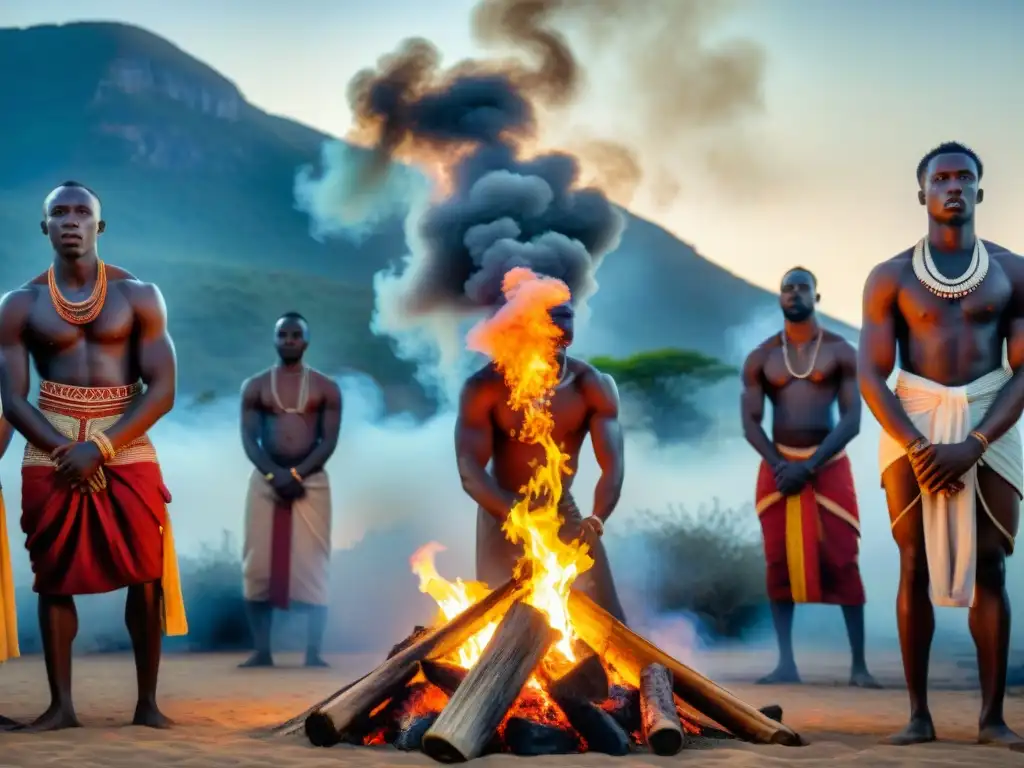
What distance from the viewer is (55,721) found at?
4.90 meters

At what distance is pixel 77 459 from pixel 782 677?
4.47 meters

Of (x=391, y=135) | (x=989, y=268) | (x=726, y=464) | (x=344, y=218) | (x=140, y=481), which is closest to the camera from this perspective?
(x=989, y=268)

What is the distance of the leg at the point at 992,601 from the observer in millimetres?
4625

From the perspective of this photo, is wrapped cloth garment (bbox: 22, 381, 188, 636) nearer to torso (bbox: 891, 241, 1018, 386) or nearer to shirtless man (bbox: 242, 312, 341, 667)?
torso (bbox: 891, 241, 1018, 386)

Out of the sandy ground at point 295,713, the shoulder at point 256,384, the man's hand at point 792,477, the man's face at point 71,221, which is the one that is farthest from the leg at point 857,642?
the man's face at point 71,221

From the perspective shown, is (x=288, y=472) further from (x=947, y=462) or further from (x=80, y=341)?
(x=947, y=462)

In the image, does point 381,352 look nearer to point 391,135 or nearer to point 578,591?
point 391,135

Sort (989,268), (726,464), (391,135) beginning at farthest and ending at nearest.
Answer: (391,135) < (726,464) < (989,268)

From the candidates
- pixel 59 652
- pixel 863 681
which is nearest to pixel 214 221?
pixel 863 681

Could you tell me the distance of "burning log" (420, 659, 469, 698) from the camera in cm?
464

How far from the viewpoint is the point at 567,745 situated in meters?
4.40

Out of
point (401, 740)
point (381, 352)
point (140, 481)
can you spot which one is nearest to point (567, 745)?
point (401, 740)

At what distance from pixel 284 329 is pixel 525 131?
22.9 ft

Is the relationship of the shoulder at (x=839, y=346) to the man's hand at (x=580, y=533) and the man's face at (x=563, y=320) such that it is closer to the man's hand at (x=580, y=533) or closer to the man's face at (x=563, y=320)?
the man's face at (x=563, y=320)
